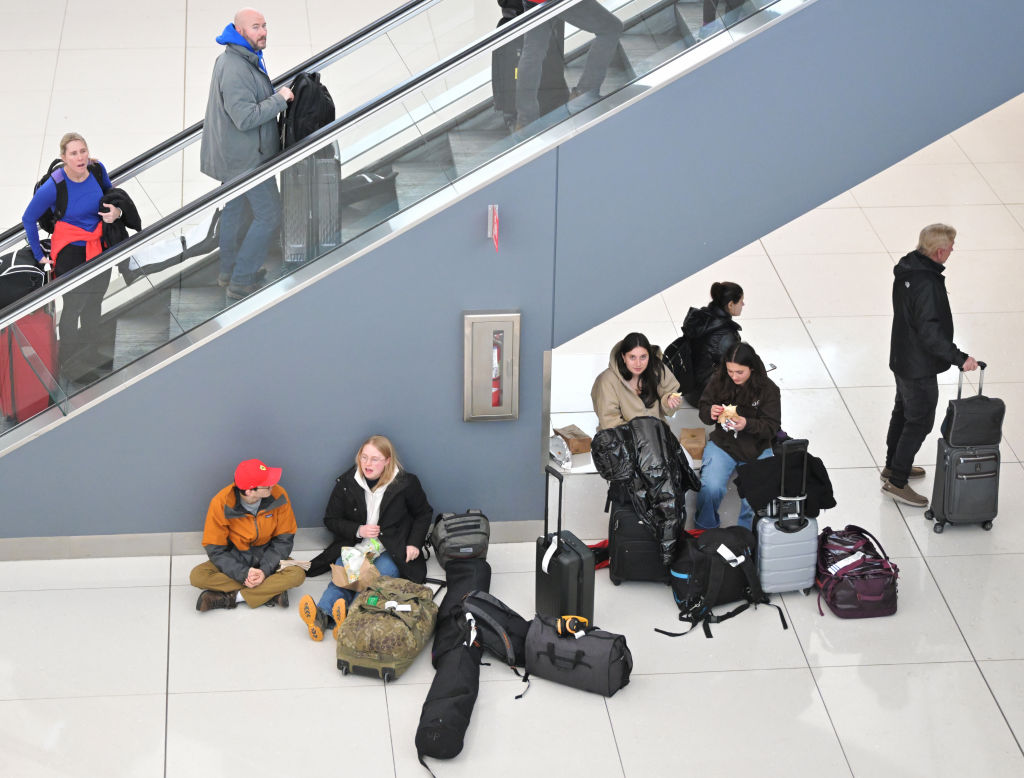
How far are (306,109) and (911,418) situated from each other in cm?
429

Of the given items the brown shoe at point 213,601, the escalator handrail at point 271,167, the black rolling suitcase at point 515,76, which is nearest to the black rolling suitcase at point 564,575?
the brown shoe at point 213,601

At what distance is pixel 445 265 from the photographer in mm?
8156

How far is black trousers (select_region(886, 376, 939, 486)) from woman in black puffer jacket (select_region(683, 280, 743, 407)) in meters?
1.21

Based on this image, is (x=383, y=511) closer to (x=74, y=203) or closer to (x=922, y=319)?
(x=74, y=203)

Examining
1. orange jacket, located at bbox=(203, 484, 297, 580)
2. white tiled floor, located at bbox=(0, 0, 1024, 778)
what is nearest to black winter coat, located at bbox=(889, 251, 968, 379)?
white tiled floor, located at bbox=(0, 0, 1024, 778)

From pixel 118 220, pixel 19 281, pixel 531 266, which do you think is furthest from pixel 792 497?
pixel 19 281

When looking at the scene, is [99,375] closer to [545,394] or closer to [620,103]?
[545,394]

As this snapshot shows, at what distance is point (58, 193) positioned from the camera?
27.7 ft

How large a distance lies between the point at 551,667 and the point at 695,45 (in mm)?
3507

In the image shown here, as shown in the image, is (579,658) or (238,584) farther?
(238,584)

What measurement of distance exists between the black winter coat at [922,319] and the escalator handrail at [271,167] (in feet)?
9.11

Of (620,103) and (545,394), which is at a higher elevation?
(620,103)

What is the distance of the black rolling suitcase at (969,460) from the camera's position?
28.8 ft

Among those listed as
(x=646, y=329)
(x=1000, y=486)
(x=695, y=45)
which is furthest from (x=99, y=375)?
(x=1000, y=486)
